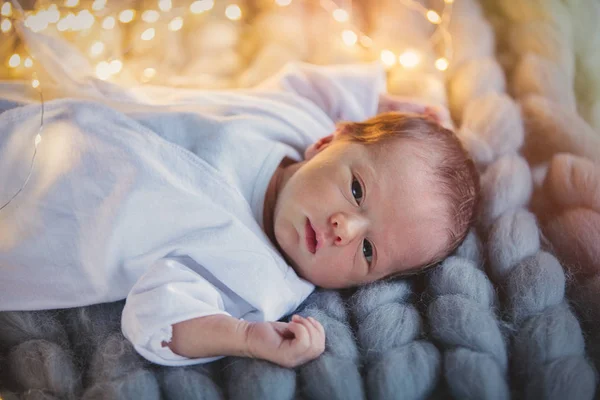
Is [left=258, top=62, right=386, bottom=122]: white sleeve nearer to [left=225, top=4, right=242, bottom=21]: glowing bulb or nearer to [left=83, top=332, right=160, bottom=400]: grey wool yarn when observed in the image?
[left=225, top=4, right=242, bottom=21]: glowing bulb

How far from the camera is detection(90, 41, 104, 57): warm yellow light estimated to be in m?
1.27

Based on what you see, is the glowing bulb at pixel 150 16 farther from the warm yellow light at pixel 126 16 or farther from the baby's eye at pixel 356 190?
the baby's eye at pixel 356 190

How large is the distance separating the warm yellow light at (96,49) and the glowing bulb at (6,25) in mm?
382

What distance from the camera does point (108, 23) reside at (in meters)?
1.33

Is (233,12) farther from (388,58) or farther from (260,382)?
(260,382)

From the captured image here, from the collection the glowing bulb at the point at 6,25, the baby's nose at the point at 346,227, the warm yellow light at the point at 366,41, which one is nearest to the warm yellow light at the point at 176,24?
the warm yellow light at the point at 366,41

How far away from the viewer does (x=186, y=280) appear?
0.80 meters

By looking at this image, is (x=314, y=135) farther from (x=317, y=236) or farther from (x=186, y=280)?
(x=186, y=280)

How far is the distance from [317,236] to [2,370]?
444mm

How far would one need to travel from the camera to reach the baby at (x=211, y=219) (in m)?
0.75

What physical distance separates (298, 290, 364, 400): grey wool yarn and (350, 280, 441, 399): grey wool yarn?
0.02 metres

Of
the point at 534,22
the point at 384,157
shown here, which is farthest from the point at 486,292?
the point at 534,22

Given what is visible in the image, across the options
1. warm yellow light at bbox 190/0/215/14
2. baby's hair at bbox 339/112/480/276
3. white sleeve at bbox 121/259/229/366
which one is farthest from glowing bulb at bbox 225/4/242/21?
white sleeve at bbox 121/259/229/366

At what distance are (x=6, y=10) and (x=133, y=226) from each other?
365mm
